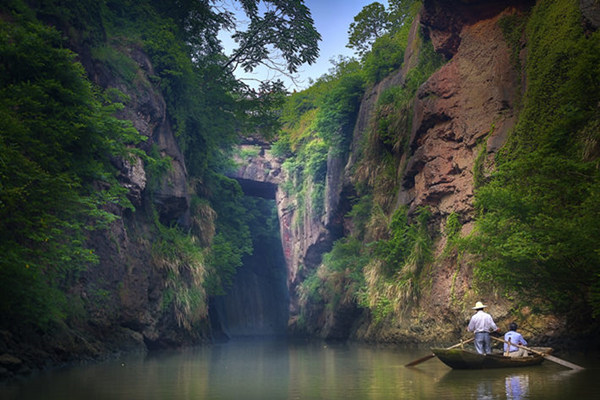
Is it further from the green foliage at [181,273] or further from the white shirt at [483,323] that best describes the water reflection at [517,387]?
the green foliage at [181,273]

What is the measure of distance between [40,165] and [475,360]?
9.69m

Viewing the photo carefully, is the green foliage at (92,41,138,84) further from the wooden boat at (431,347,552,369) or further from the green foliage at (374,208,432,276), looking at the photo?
the wooden boat at (431,347,552,369)

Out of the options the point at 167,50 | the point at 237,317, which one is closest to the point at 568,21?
the point at 167,50

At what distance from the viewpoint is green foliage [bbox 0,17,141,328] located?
10.5 metres

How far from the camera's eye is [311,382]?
927 centimetres

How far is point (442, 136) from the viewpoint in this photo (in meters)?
19.1

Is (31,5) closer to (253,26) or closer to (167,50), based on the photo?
(167,50)

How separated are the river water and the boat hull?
0.18 metres

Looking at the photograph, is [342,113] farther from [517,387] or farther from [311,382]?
[517,387]

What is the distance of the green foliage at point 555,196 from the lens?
37.2ft

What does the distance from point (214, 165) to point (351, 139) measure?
23.6 feet

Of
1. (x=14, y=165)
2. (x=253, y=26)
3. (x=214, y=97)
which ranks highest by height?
(x=253, y=26)

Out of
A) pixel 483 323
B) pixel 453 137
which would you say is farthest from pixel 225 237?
pixel 483 323

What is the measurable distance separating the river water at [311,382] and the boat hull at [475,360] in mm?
182
